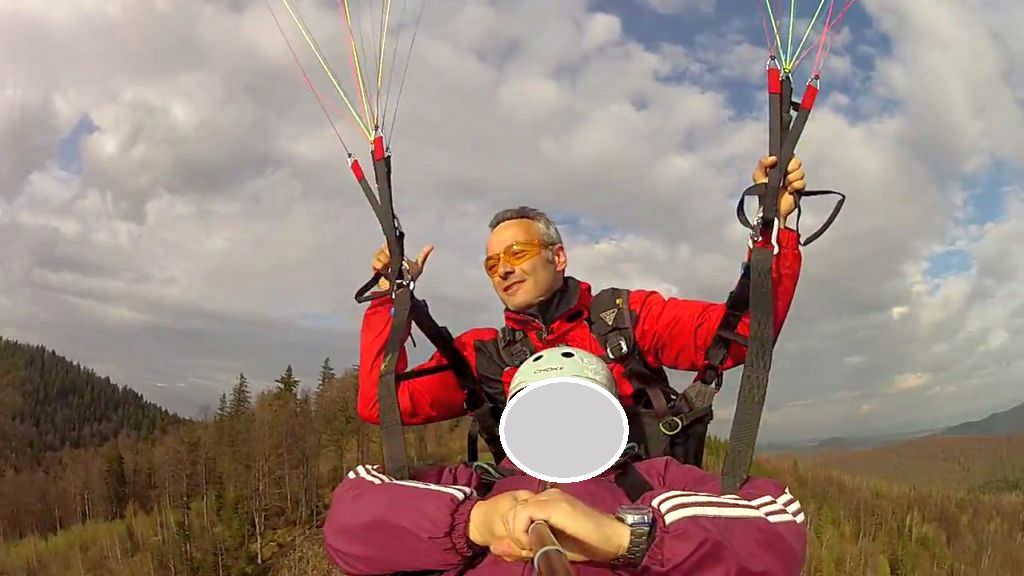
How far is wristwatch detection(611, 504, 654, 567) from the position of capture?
5.65 feet

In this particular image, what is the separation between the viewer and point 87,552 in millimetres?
26219

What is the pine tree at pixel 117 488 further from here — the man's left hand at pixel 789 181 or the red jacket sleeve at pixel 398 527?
the man's left hand at pixel 789 181

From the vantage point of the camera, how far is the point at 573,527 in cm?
158

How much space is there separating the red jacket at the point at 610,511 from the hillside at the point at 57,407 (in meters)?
59.8

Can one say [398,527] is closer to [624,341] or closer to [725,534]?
[725,534]

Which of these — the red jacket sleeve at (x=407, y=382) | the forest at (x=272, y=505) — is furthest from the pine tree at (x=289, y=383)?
the red jacket sleeve at (x=407, y=382)

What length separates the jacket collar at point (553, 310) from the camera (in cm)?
296

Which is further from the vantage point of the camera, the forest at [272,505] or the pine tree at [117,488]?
the pine tree at [117,488]

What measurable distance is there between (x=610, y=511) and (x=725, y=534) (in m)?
0.51

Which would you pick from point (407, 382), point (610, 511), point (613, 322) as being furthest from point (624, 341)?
point (407, 382)

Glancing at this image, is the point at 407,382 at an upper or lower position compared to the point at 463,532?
upper

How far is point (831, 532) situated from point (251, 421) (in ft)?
67.6

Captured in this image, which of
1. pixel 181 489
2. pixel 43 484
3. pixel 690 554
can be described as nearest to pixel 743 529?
pixel 690 554

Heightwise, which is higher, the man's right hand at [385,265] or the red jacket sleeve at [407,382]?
the man's right hand at [385,265]
